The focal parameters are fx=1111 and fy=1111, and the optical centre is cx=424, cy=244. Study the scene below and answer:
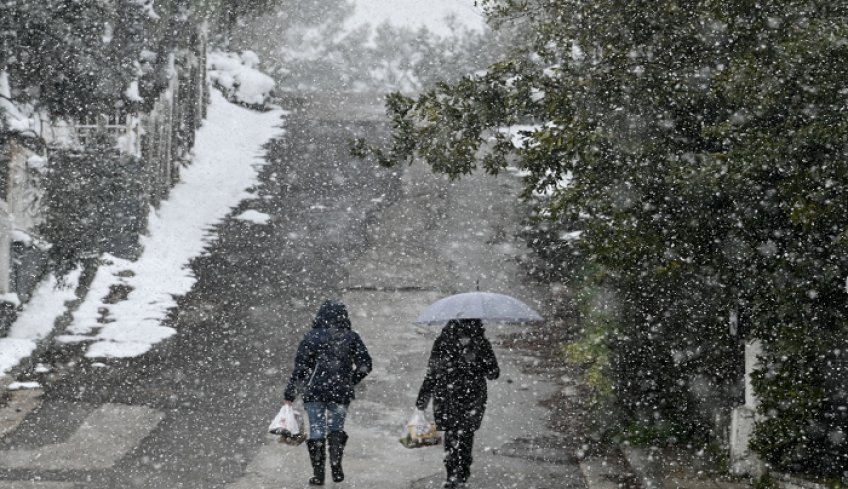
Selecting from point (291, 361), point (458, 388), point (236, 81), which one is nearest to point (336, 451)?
point (458, 388)

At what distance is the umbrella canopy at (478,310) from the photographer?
8867 mm

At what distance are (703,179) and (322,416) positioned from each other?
3500 mm

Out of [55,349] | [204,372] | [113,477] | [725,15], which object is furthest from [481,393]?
[55,349]

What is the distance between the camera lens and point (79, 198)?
48.9 feet

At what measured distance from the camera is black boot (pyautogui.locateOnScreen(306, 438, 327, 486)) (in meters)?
8.86

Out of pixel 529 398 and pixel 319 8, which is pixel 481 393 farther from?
pixel 319 8

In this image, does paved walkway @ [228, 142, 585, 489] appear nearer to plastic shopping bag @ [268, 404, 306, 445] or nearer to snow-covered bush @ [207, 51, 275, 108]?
plastic shopping bag @ [268, 404, 306, 445]

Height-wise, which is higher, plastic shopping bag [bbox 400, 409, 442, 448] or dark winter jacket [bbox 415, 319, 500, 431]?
dark winter jacket [bbox 415, 319, 500, 431]

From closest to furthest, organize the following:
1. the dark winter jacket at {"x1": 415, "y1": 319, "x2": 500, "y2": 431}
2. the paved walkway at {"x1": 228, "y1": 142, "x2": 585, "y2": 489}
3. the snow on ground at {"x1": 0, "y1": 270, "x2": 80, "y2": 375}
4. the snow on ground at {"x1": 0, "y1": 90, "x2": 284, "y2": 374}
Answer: the dark winter jacket at {"x1": 415, "y1": 319, "x2": 500, "y2": 431}, the paved walkway at {"x1": 228, "y1": 142, "x2": 585, "y2": 489}, the snow on ground at {"x1": 0, "y1": 270, "x2": 80, "y2": 375}, the snow on ground at {"x1": 0, "y1": 90, "x2": 284, "y2": 374}

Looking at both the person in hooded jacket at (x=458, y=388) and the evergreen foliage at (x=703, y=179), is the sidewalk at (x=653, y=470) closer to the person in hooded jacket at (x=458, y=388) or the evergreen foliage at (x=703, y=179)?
the evergreen foliage at (x=703, y=179)

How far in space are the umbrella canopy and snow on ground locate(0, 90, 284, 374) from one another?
596cm

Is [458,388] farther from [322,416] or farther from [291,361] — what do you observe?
[291,361]

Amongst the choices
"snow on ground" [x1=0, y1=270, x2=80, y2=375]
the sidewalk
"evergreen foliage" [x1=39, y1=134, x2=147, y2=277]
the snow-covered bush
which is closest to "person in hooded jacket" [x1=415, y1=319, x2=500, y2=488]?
the sidewalk

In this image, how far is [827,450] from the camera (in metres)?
8.75
